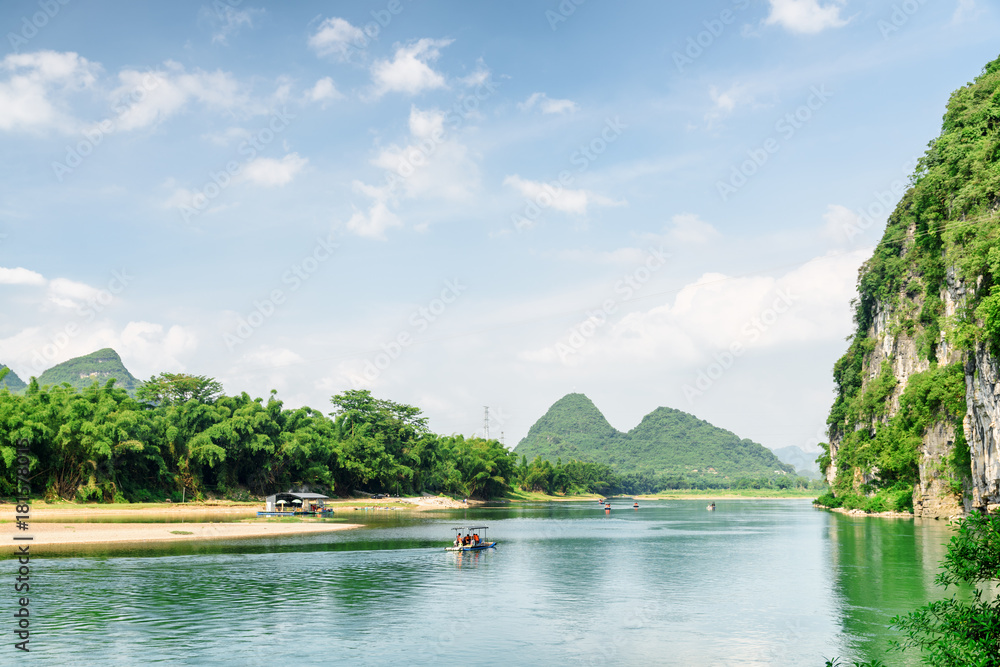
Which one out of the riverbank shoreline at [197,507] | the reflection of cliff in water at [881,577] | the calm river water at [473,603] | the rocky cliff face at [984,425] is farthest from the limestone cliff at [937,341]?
the riverbank shoreline at [197,507]

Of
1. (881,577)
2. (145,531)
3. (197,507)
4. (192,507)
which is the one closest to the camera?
(881,577)

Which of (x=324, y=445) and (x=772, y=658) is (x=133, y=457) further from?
(x=772, y=658)

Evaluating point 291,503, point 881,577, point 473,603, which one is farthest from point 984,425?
point 291,503

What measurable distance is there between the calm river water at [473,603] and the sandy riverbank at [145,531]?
5.73m

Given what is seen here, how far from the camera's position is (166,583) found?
33156 mm

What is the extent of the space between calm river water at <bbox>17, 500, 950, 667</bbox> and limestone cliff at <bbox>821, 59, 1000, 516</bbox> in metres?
11.2

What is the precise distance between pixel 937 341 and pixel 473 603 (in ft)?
176

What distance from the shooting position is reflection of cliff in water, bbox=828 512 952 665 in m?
24.0

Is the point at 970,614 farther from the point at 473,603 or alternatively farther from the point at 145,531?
the point at 145,531

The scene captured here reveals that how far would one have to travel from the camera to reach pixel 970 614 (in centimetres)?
975

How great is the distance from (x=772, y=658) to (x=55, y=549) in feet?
144

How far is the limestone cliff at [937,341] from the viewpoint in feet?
143

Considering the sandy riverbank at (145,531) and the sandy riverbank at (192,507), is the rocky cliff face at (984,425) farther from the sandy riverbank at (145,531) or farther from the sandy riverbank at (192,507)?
the sandy riverbank at (192,507)

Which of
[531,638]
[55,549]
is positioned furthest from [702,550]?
[55,549]
